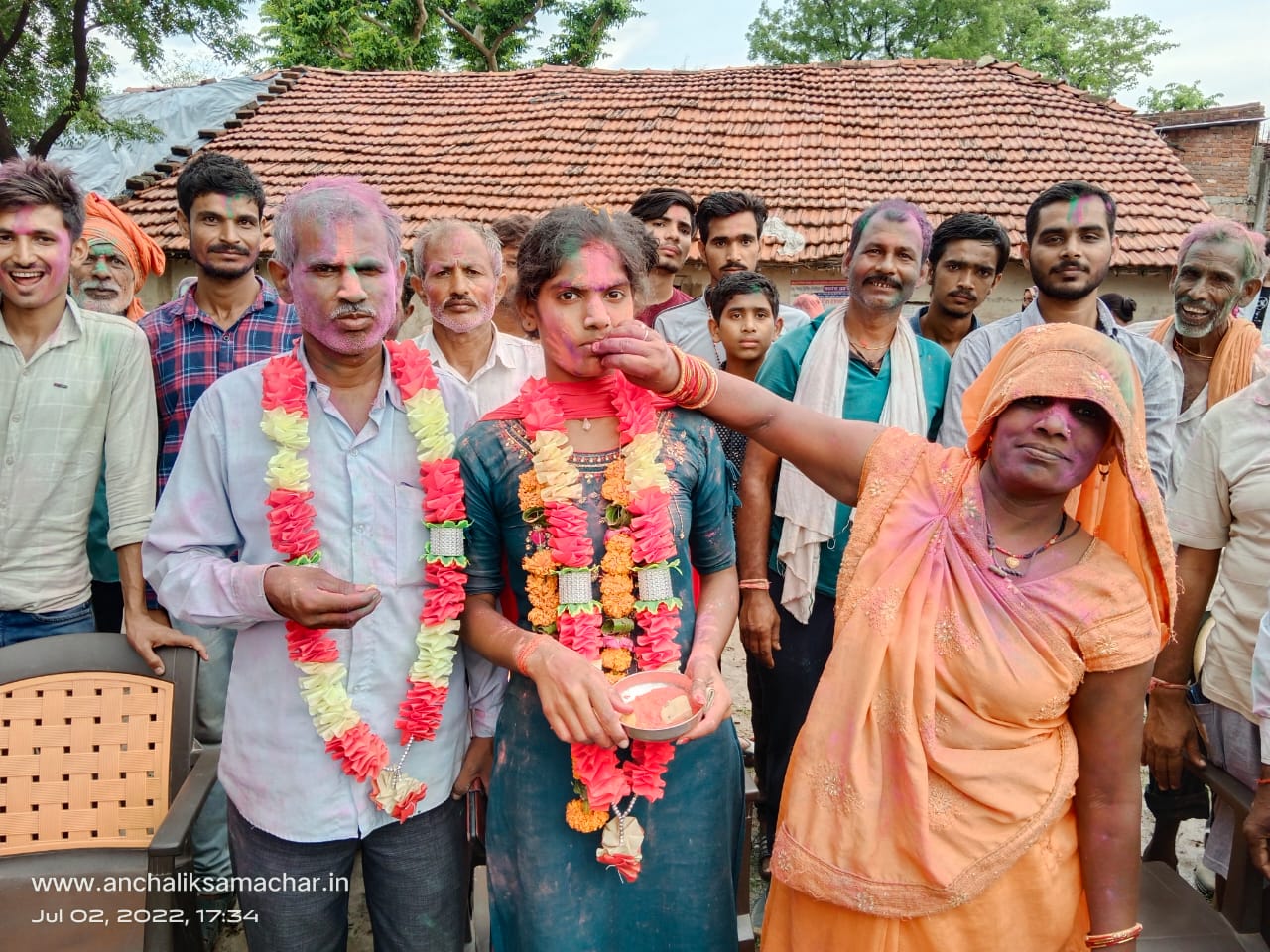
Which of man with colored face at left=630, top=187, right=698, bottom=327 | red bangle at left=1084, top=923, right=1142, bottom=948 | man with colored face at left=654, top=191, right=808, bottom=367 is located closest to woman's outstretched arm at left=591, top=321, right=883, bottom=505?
red bangle at left=1084, top=923, right=1142, bottom=948

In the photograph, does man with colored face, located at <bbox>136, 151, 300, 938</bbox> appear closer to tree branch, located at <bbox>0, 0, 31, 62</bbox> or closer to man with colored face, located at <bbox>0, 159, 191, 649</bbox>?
man with colored face, located at <bbox>0, 159, 191, 649</bbox>

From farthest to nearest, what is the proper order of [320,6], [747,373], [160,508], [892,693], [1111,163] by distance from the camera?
[320,6] → [1111,163] → [747,373] → [160,508] → [892,693]

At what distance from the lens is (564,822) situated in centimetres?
187

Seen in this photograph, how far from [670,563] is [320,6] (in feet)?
66.5

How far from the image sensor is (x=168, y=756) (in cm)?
239

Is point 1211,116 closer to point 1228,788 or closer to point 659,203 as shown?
point 659,203

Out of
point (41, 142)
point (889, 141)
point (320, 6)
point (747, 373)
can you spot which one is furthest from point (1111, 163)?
point (320, 6)

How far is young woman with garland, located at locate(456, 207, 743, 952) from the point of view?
1849 millimetres

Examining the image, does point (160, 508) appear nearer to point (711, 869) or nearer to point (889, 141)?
point (711, 869)

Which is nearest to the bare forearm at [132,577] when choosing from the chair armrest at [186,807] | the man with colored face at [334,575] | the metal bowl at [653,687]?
the chair armrest at [186,807]

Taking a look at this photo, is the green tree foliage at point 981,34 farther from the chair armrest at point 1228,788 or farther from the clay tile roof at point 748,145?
the chair armrest at point 1228,788

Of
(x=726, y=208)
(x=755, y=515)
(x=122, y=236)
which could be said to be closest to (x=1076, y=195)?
(x=726, y=208)

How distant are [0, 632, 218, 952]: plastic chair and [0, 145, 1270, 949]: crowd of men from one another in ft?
0.54

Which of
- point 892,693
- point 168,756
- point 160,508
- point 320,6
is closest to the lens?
point 892,693
